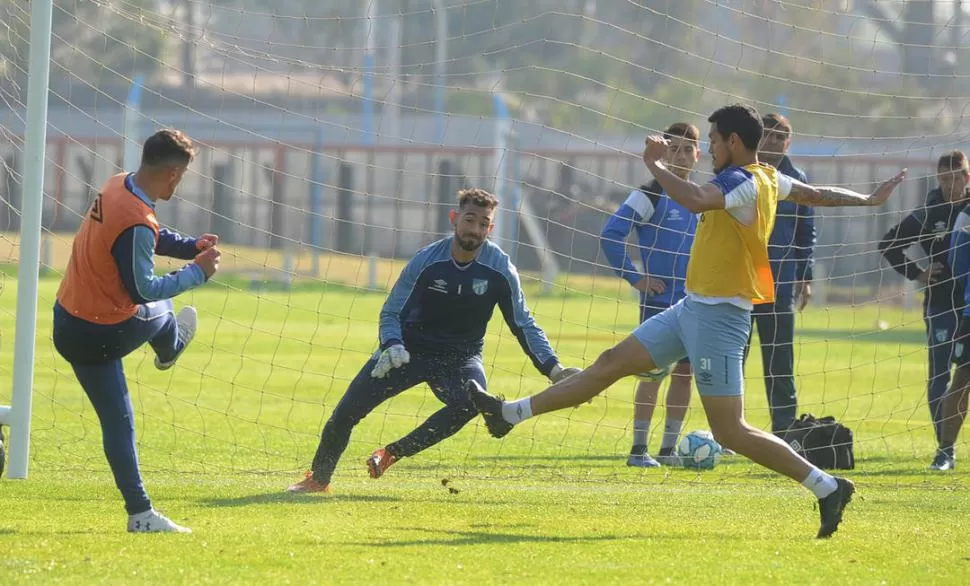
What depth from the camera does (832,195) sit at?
7.80m

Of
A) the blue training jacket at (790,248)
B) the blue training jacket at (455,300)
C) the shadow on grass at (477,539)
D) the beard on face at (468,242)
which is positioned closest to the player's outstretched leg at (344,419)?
the blue training jacket at (455,300)

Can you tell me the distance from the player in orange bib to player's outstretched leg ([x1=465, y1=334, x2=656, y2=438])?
1.70 m

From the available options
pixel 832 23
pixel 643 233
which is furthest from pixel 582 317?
pixel 832 23

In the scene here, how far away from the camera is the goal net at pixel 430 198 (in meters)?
10.5

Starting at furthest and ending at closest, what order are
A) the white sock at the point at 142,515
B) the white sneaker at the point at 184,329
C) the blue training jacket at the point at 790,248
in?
the blue training jacket at the point at 790,248 → the white sneaker at the point at 184,329 → the white sock at the point at 142,515

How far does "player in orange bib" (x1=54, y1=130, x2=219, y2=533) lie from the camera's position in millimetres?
6789

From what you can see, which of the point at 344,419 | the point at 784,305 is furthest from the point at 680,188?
the point at 784,305

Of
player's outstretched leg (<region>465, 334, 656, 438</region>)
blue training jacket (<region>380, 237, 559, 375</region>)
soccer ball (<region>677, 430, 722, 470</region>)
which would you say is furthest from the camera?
soccer ball (<region>677, 430, 722, 470</region>)

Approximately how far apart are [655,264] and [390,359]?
287cm

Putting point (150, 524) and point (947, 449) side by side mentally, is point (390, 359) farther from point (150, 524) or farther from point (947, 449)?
point (947, 449)

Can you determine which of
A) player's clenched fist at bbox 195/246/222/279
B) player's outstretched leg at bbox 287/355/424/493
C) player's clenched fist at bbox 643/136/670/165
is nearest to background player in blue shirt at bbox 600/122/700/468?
player's outstretched leg at bbox 287/355/424/493

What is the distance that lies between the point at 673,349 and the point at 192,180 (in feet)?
118

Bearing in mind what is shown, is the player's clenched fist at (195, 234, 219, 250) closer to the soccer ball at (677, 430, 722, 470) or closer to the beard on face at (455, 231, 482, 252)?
the beard on face at (455, 231, 482, 252)

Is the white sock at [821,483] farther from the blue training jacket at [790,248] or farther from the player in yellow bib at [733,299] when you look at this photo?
the blue training jacket at [790,248]
